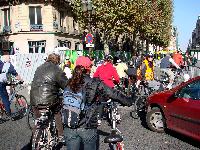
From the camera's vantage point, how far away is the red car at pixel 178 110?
23.6ft

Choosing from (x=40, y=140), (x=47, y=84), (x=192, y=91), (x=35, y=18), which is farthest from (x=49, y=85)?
(x=35, y=18)

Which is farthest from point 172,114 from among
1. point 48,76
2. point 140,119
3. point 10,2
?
point 10,2

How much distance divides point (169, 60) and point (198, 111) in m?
8.62

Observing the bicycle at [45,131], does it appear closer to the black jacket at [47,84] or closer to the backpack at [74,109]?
the black jacket at [47,84]

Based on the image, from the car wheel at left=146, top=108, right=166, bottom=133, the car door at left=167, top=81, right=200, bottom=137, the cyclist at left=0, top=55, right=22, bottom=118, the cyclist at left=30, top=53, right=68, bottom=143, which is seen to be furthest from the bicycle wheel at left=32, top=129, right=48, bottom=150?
the cyclist at left=0, top=55, right=22, bottom=118

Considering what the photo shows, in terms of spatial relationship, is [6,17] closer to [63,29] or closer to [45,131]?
[63,29]

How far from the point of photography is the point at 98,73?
10.1 metres

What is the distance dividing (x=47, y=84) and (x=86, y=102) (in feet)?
8.23

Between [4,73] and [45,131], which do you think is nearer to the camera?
[45,131]

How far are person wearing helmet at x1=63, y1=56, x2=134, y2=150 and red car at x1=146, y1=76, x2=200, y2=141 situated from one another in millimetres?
3456

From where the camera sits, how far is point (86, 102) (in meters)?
4.11

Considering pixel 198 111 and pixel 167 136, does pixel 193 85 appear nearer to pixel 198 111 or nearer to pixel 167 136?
pixel 198 111

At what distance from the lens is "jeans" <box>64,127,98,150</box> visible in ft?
13.4

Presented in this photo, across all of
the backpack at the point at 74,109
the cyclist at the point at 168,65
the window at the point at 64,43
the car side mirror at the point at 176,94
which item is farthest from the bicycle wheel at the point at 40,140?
the window at the point at 64,43
